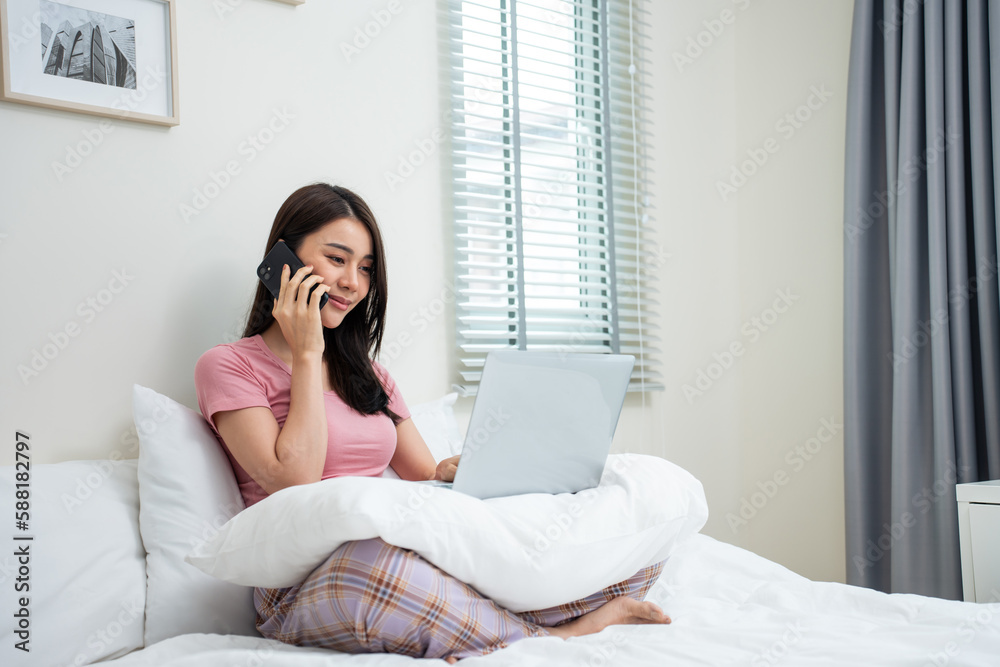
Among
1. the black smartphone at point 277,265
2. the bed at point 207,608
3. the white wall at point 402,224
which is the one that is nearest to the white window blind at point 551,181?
the white wall at point 402,224

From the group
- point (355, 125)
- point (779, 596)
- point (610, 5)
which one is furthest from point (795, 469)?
point (355, 125)

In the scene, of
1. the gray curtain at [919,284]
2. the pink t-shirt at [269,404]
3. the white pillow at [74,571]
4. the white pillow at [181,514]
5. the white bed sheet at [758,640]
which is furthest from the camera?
the gray curtain at [919,284]

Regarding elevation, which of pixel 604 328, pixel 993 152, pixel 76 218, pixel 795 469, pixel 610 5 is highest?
pixel 610 5

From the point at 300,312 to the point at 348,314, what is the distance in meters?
0.25

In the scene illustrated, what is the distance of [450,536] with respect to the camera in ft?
3.35

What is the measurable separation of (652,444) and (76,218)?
1.74 meters

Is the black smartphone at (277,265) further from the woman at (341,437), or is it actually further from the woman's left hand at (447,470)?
the woman's left hand at (447,470)

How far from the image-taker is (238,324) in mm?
1679

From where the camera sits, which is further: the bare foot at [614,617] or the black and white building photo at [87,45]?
the black and white building photo at [87,45]

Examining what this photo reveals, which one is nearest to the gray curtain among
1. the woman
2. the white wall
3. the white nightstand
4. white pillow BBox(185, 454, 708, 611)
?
the white wall

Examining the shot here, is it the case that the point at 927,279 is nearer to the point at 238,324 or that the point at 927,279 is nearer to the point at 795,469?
the point at 795,469

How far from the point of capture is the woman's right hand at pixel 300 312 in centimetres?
144

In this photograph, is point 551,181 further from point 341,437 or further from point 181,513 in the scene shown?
point 181,513

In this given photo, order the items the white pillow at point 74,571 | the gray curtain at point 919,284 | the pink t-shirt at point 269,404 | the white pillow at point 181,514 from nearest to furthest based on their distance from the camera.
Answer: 1. the white pillow at point 74,571
2. the white pillow at point 181,514
3. the pink t-shirt at point 269,404
4. the gray curtain at point 919,284
